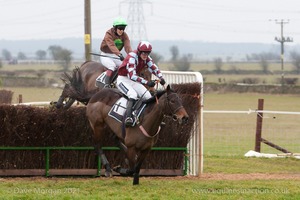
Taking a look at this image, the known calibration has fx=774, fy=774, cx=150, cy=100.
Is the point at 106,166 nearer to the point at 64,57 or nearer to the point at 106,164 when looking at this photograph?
the point at 106,164

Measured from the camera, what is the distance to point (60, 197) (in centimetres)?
1141

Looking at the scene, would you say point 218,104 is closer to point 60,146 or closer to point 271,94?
point 271,94

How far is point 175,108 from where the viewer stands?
506 inches

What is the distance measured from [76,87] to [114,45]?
1176 mm

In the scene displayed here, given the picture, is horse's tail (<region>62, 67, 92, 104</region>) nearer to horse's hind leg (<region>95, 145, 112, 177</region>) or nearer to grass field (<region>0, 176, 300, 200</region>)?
horse's hind leg (<region>95, 145, 112, 177</region>)

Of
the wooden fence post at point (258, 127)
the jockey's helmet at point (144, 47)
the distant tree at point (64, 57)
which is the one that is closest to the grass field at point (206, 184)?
the wooden fence post at point (258, 127)

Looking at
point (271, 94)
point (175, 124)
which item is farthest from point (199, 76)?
point (271, 94)

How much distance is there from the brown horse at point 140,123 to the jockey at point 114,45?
4.96 feet

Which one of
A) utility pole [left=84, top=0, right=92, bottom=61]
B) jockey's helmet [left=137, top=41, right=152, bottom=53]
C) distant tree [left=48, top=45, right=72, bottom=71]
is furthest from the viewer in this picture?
distant tree [left=48, top=45, right=72, bottom=71]

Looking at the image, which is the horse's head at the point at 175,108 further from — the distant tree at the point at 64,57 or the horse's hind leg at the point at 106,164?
the distant tree at the point at 64,57

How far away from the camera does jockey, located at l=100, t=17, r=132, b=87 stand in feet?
51.0

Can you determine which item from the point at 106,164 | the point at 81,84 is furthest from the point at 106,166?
the point at 81,84

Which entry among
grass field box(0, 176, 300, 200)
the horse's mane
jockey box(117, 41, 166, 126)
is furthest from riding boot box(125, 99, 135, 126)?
grass field box(0, 176, 300, 200)

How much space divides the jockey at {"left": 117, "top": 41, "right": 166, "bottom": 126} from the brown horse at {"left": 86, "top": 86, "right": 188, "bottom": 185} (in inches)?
8.8
